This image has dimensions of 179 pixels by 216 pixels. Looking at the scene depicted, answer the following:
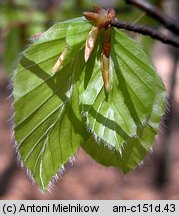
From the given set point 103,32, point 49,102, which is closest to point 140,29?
point 103,32

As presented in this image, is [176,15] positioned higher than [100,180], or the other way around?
[176,15]

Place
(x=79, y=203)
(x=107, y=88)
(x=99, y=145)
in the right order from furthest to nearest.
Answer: (x=79, y=203) → (x=99, y=145) → (x=107, y=88)

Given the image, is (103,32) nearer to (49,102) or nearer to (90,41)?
(90,41)

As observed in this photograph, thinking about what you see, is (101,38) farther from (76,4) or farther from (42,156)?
(76,4)

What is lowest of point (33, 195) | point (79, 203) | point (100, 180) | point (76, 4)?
point (100, 180)

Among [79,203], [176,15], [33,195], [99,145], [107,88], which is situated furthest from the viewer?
[33,195]

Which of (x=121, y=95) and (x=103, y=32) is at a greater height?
(x=103, y=32)

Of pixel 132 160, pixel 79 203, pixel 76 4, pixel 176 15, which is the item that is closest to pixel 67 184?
pixel 176 15
